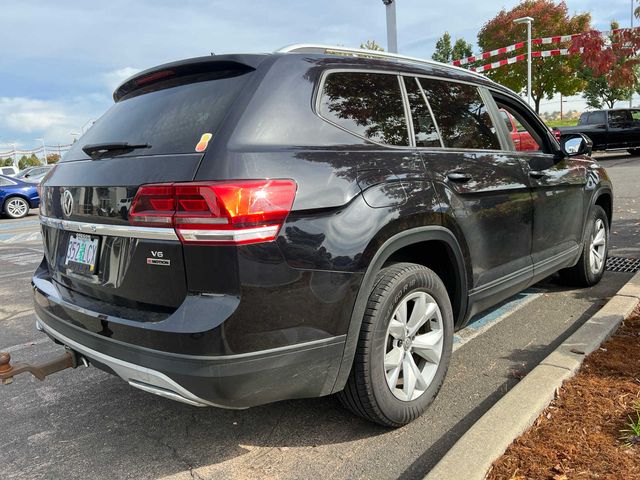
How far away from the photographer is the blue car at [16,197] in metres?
16.1

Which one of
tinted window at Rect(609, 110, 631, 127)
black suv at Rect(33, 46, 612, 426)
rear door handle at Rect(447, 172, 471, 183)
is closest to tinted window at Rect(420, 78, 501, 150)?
black suv at Rect(33, 46, 612, 426)

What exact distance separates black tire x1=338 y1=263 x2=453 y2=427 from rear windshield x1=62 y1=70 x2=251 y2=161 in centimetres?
104

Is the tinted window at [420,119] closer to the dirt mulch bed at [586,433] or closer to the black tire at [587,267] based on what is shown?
the dirt mulch bed at [586,433]

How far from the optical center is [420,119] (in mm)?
2875

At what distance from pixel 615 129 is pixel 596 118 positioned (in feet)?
2.96

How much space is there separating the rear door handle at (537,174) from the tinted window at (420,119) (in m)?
1.04

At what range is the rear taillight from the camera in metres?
1.95

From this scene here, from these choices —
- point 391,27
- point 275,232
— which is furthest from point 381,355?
point 391,27

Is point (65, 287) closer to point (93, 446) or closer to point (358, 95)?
point (93, 446)

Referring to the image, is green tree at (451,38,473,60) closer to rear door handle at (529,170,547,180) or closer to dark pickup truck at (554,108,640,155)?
dark pickup truck at (554,108,640,155)

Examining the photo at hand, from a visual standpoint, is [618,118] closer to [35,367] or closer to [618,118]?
[618,118]

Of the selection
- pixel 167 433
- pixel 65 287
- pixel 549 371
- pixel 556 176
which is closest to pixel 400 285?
pixel 549 371

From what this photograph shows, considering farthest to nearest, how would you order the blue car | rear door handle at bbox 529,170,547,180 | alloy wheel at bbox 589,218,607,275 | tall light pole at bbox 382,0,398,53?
1. the blue car
2. tall light pole at bbox 382,0,398,53
3. alloy wheel at bbox 589,218,607,275
4. rear door handle at bbox 529,170,547,180

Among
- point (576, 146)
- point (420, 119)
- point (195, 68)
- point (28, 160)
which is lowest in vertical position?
point (576, 146)
